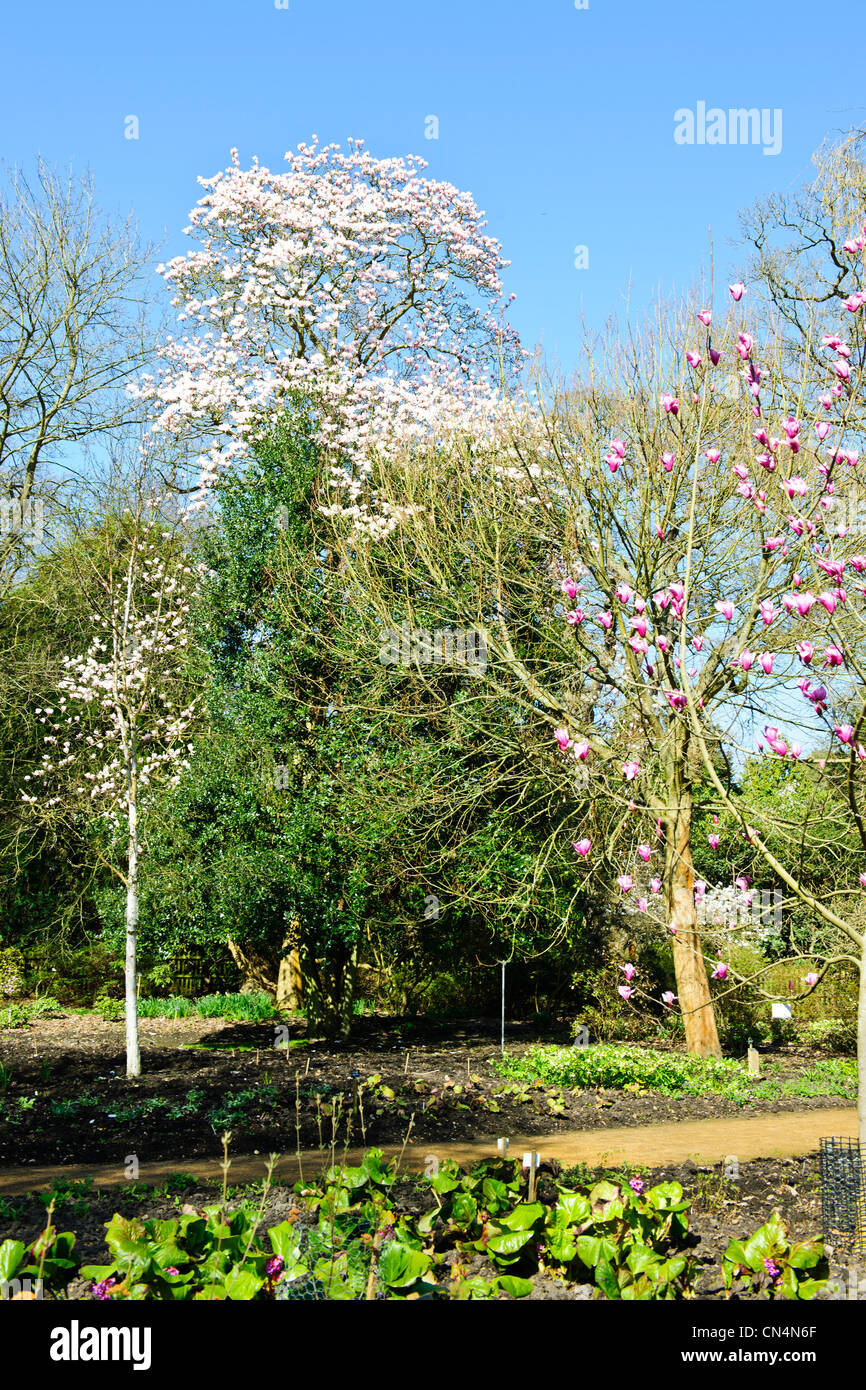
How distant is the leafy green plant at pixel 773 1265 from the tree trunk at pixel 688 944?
705 centimetres

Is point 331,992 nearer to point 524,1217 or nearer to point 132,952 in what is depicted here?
point 132,952

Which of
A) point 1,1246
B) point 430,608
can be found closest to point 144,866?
point 430,608

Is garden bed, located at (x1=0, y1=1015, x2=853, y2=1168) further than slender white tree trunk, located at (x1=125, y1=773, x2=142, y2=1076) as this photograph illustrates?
No

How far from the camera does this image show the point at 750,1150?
7145 millimetres

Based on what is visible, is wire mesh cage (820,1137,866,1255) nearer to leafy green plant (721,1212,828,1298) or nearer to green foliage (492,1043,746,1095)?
leafy green plant (721,1212,828,1298)

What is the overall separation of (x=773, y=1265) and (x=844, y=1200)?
1.35 meters

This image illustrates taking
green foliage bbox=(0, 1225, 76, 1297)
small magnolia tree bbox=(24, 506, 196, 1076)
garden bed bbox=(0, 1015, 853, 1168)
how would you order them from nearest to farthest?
green foliage bbox=(0, 1225, 76, 1297)
garden bed bbox=(0, 1015, 853, 1168)
small magnolia tree bbox=(24, 506, 196, 1076)

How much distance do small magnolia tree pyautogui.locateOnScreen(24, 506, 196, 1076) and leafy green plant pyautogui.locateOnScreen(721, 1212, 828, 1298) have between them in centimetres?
604

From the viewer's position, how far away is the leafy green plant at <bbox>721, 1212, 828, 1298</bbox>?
11.5 feet

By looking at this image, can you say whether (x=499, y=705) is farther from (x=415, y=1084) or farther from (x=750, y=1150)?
(x=750, y=1150)

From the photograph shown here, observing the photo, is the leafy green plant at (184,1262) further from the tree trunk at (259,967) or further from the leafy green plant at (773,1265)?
the tree trunk at (259,967)

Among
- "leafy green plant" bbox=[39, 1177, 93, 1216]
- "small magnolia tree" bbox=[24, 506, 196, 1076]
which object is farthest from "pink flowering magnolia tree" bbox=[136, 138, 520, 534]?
"leafy green plant" bbox=[39, 1177, 93, 1216]

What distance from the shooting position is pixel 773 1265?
353cm

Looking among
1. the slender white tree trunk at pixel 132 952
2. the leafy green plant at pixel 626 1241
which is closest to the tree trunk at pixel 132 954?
the slender white tree trunk at pixel 132 952
